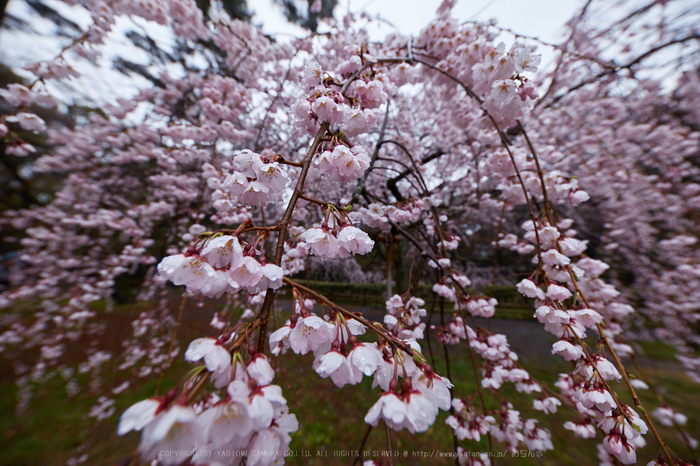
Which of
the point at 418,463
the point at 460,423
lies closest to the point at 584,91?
the point at 460,423

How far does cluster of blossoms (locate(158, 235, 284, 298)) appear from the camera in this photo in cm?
61

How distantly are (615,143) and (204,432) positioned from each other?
17.9ft

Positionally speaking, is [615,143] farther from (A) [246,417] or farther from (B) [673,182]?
(A) [246,417]

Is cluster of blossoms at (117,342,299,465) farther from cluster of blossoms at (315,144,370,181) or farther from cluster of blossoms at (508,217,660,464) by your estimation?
cluster of blossoms at (508,217,660,464)

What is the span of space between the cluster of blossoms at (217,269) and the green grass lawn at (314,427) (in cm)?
216

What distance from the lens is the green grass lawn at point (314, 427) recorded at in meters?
2.81

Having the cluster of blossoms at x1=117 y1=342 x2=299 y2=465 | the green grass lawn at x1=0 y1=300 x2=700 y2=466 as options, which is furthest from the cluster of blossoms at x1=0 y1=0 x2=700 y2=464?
the green grass lawn at x1=0 y1=300 x2=700 y2=466

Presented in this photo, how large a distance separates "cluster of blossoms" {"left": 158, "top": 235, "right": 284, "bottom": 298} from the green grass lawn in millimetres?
2165

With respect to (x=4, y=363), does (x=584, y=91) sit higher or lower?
higher

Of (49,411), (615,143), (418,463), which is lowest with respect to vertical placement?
(49,411)

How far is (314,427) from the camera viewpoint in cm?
310

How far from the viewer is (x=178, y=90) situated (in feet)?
12.6

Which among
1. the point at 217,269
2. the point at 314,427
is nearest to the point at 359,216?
the point at 217,269

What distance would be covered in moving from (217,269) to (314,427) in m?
3.46
